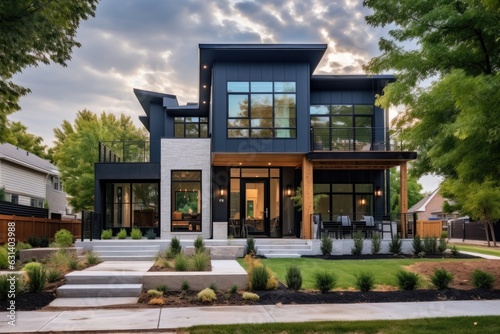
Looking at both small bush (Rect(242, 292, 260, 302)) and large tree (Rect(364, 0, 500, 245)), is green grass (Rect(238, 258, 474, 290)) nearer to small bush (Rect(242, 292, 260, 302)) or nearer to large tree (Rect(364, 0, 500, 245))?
small bush (Rect(242, 292, 260, 302))

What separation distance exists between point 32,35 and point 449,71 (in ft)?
28.5

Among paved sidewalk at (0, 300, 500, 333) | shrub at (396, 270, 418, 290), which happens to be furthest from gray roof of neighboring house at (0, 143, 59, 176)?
shrub at (396, 270, 418, 290)

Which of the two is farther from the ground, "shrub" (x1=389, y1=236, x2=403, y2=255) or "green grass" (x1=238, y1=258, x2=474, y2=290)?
"shrub" (x1=389, y1=236, x2=403, y2=255)

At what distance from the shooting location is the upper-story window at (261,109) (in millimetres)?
18688

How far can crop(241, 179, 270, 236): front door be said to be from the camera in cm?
2072

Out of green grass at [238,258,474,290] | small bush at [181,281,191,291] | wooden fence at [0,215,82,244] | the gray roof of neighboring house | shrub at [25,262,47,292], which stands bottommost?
green grass at [238,258,474,290]

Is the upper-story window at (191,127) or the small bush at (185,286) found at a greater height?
the upper-story window at (191,127)

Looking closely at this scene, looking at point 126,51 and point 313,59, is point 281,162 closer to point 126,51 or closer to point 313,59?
point 313,59

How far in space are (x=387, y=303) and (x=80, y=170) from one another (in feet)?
98.4

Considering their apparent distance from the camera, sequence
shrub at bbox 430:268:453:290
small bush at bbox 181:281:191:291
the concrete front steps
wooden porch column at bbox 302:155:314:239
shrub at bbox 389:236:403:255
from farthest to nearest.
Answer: wooden porch column at bbox 302:155:314:239, shrub at bbox 389:236:403:255, the concrete front steps, shrub at bbox 430:268:453:290, small bush at bbox 181:281:191:291

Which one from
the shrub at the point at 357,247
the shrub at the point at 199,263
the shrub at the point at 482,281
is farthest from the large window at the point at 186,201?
the shrub at the point at 482,281

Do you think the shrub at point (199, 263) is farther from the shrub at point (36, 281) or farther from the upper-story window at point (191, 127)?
the upper-story window at point (191, 127)

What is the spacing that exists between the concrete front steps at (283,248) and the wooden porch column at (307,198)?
884mm

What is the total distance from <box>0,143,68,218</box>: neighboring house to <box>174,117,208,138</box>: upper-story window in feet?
28.3
